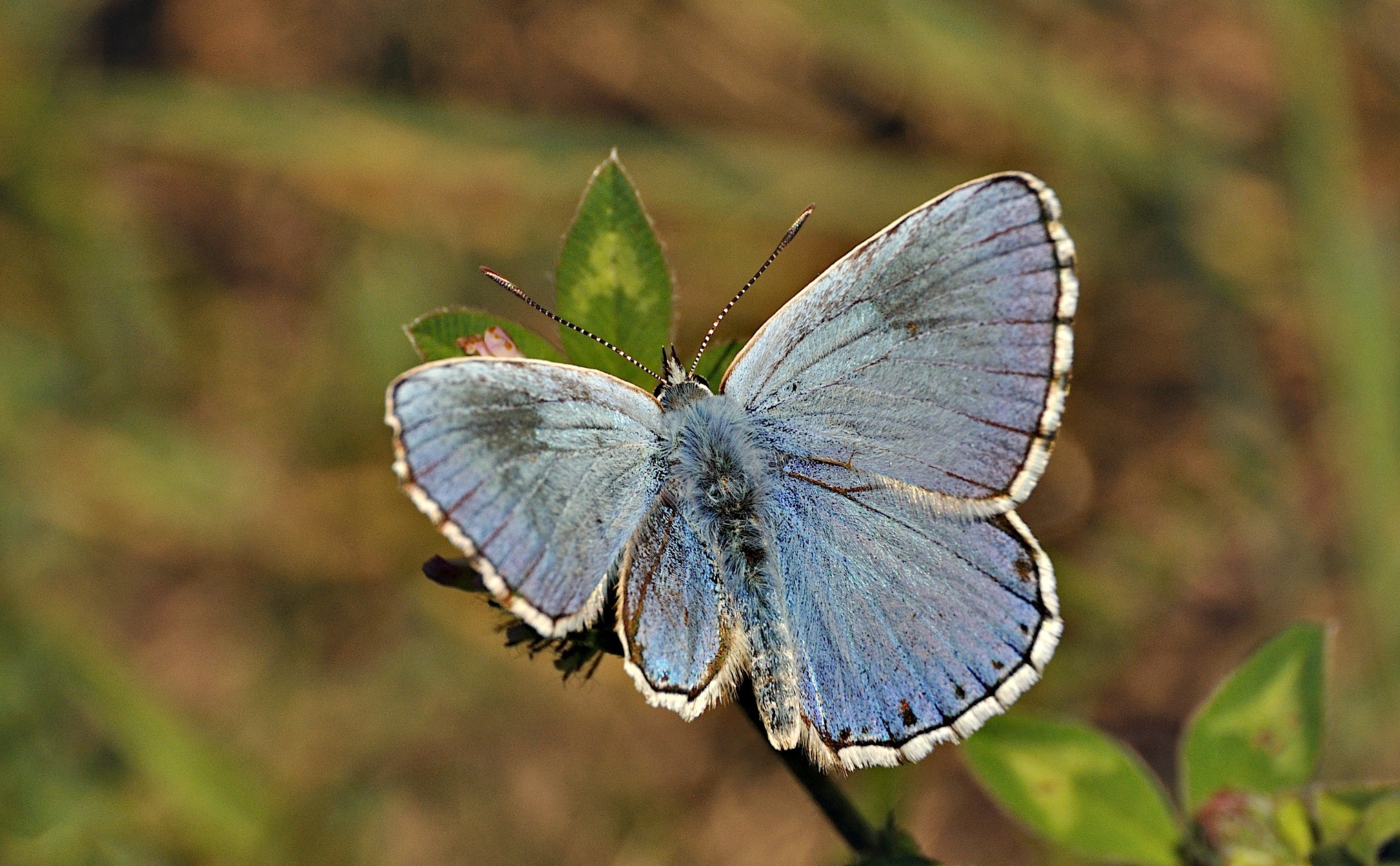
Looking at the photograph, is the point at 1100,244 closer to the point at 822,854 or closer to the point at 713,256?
the point at 713,256

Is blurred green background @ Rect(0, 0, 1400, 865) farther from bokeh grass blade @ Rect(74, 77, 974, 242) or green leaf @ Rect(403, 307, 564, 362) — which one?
green leaf @ Rect(403, 307, 564, 362)

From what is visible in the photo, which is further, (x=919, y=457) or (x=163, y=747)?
(x=163, y=747)

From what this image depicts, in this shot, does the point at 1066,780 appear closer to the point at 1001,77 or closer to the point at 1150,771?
the point at 1150,771

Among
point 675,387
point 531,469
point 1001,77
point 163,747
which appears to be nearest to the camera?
point 531,469

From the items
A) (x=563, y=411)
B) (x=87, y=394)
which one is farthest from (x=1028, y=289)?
(x=87, y=394)

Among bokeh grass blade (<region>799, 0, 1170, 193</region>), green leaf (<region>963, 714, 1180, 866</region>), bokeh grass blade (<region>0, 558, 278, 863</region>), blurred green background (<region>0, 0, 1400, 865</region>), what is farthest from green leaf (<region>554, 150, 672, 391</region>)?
bokeh grass blade (<region>799, 0, 1170, 193</region>)

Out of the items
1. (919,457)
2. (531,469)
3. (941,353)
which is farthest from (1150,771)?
(531,469)
